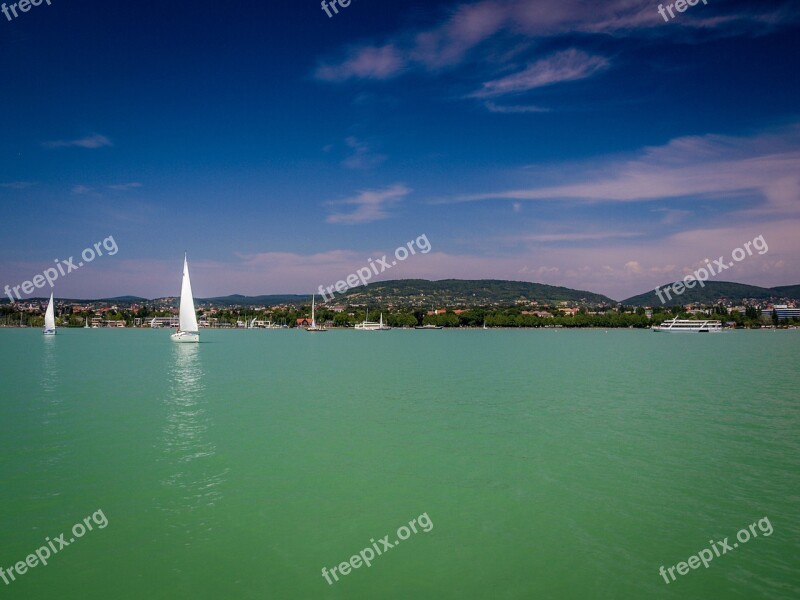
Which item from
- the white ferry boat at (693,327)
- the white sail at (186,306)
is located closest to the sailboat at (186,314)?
the white sail at (186,306)

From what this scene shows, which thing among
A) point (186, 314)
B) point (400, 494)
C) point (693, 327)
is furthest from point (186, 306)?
point (693, 327)

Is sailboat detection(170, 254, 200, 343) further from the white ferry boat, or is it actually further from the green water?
the white ferry boat

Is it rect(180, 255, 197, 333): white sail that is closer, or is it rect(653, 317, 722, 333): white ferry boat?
rect(180, 255, 197, 333): white sail

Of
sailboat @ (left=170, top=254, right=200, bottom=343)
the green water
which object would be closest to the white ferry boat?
sailboat @ (left=170, top=254, right=200, bottom=343)

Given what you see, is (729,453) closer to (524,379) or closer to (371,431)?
(371,431)

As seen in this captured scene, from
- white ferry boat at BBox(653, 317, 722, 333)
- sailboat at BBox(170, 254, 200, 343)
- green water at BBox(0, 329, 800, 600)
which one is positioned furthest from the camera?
white ferry boat at BBox(653, 317, 722, 333)

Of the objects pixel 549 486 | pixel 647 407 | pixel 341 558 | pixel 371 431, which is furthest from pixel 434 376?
pixel 341 558

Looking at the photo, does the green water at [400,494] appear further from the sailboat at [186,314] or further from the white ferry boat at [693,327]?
the white ferry boat at [693,327]
